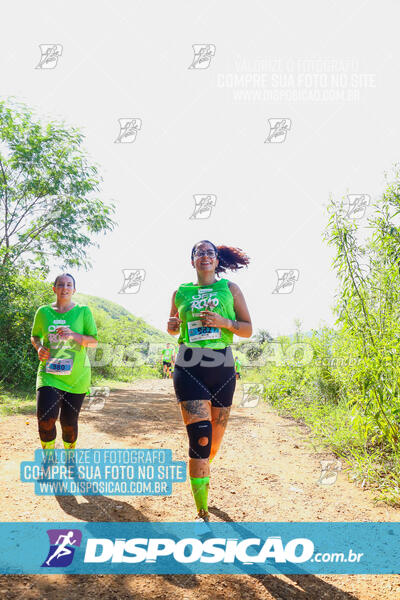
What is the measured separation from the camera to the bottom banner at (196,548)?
2521mm

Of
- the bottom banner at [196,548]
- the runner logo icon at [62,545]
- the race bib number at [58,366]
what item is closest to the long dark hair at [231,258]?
the race bib number at [58,366]

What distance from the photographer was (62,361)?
3.85m

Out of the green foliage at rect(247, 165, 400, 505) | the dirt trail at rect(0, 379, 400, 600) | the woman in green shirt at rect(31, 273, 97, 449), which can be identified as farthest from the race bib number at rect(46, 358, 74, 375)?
the green foliage at rect(247, 165, 400, 505)

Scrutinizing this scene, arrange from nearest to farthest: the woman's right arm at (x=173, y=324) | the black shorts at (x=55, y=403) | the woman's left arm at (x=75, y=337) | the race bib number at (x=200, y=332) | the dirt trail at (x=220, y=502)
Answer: the dirt trail at (x=220, y=502), the race bib number at (x=200, y=332), the woman's right arm at (x=173, y=324), the black shorts at (x=55, y=403), the woman's left arm at (x=75, y=337)

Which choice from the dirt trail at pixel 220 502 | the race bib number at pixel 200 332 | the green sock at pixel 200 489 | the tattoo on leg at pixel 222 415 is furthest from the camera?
the tattoo on leg at pixel 222 415

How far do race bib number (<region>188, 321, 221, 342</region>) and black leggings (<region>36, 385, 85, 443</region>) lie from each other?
1.47m

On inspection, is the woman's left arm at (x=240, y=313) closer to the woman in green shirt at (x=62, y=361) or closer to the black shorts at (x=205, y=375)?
the black shorts at (x=205, y=375)

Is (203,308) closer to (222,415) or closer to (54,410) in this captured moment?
(222,415)

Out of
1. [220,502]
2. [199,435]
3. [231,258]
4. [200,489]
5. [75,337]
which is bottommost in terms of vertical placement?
[220,502]

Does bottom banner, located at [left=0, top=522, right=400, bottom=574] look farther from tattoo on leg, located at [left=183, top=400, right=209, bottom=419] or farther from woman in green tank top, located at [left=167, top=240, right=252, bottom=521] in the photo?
tattoo on leg, located at [left=183, top=400, right=209, bottom=419]

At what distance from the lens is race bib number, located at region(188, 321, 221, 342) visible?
319 cm

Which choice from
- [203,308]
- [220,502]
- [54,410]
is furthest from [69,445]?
[203,308]

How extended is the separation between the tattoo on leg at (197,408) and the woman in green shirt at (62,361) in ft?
4.37

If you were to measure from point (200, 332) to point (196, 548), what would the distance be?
1.47 metres
